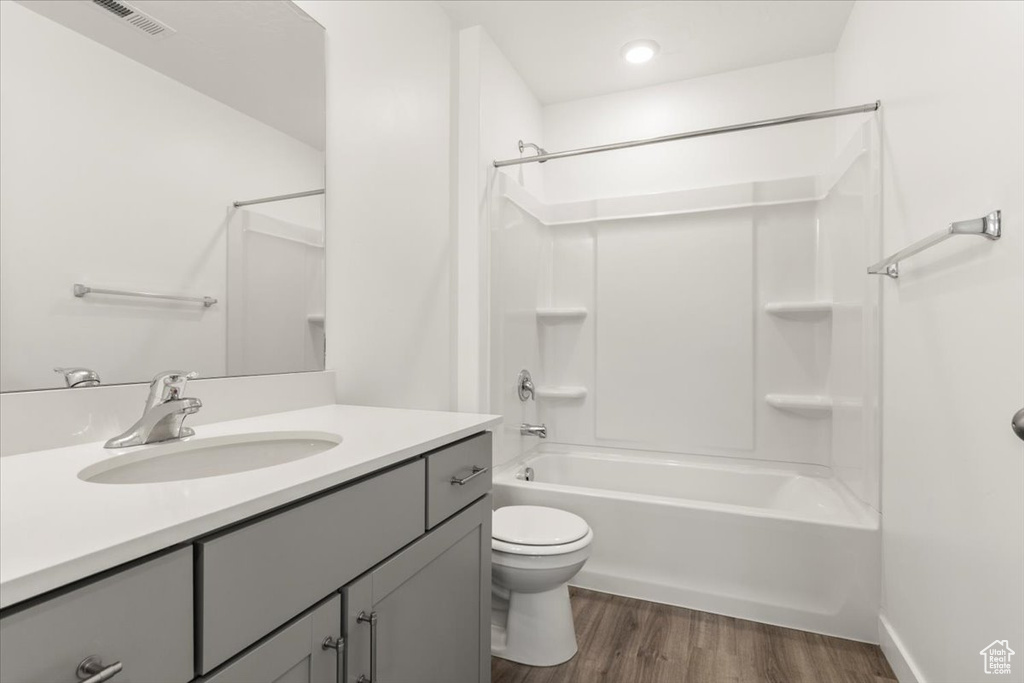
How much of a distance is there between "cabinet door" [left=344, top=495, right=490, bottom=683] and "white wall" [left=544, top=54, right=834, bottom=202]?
88.9 inches

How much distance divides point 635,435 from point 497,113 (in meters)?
1.87

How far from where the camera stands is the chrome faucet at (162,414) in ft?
3.11

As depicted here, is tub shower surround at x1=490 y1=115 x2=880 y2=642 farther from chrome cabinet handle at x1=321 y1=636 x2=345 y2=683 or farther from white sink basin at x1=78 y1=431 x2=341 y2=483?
chrome cabinet handle at x1=321 y1=636 x2=345 y2=683

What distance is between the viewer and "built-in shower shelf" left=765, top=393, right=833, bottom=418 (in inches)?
94.6

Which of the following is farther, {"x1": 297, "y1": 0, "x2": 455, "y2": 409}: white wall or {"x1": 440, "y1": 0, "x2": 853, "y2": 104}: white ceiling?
{"x1": 440, "y1": 0, "x2": 853, "y2": 104}: white ceiling

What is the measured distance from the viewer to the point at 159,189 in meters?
1.11

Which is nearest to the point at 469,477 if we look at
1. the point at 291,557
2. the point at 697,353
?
the point at 291,557

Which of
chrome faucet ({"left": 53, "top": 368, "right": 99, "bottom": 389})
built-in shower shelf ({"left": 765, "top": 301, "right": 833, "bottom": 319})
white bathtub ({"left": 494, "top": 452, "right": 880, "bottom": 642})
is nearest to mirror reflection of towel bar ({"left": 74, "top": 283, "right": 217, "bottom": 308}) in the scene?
chrome faucet ({"left": 53, "top": 368, "right": 99, "bottom": 389})

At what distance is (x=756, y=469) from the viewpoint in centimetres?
252

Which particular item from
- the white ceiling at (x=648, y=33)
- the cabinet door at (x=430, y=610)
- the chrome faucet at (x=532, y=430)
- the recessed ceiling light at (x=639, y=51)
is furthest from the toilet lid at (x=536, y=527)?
the recessed ceiling light at (x=639, y=51)

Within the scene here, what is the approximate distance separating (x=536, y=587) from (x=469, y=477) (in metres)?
0.66

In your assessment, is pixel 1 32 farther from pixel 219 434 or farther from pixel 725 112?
pixel 725 112

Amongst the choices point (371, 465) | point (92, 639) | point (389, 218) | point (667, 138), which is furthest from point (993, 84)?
point (92, 639)

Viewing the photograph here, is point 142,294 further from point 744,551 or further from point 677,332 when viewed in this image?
point 677,332
